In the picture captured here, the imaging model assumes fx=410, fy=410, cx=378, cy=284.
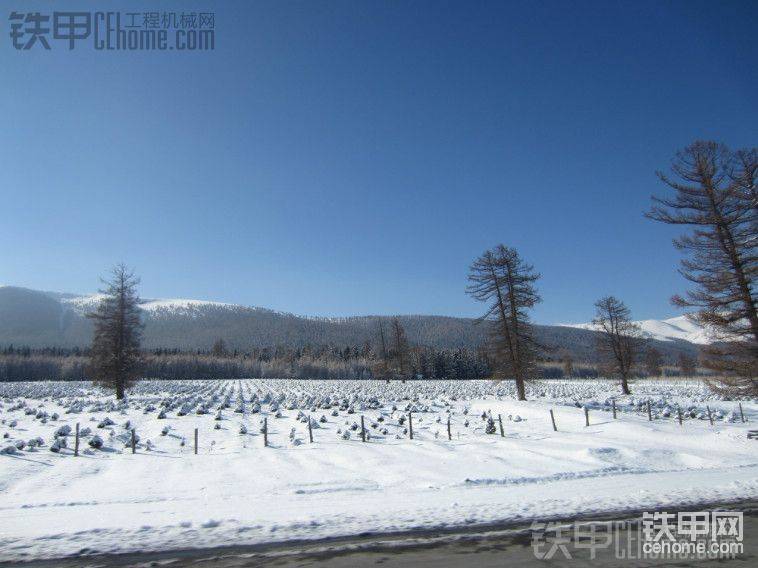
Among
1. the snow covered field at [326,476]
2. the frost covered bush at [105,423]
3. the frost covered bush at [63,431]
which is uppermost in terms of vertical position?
the frost covered bush at [63,431]

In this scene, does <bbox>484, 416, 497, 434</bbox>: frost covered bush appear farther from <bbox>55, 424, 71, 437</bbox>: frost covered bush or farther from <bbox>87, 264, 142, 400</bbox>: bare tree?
<bbox>87, 264, 142, 400</bbox>: bare tree

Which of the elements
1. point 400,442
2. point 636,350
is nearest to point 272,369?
point 636,350

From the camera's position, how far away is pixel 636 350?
38906 millimetres

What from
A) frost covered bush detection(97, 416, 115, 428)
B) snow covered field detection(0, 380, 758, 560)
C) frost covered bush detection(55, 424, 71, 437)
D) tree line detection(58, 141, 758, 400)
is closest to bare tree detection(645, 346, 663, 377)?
tree line detection(58, 141, 758, 400)

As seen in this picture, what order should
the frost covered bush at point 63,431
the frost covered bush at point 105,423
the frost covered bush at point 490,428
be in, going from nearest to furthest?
the frost covered bush at point 63,431
the frost covered bush at point 105,423
the frost covered bush at point 490,428

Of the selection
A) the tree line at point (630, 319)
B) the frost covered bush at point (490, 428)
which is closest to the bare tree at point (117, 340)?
the tree line at point (630, 319)

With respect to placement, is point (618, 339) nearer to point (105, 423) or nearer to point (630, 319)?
point (630, 319)

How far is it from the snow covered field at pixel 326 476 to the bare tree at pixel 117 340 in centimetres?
902

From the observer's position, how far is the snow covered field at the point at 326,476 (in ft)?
26.6

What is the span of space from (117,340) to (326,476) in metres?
28.9

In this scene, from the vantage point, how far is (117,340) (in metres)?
33.6

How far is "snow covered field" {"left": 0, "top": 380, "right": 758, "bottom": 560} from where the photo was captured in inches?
319

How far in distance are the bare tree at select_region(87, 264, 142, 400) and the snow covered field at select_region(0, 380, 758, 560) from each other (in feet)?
29.6

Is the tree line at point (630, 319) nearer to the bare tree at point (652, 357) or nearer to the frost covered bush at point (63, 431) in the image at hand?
the bare tree at point (652, 357)
